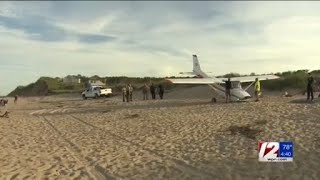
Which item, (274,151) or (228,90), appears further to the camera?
(228,90)

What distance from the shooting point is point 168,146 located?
616 inches

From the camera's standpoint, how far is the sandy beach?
38.9 feet

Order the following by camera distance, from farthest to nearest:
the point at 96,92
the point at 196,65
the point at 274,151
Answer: the point at 96,92 < the point at 196,65 < the point at 274,151

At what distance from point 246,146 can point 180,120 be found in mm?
7341

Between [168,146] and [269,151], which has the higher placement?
[269,151]

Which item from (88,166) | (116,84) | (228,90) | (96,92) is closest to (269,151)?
(88,166)

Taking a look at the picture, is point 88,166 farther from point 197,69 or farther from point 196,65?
point 196,65

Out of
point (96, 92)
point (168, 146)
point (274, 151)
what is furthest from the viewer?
point (96, 92)

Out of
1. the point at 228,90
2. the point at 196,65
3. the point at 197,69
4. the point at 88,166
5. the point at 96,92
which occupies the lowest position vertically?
the point at 88,166

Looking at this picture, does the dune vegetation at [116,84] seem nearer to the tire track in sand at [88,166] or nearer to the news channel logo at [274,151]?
the tire track in sand at [88,166]

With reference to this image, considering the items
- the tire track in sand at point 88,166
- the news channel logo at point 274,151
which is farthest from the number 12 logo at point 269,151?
the tire track in sand at point 88,166

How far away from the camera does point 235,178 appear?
11055 mm

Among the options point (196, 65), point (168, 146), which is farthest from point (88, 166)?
point (196, 65)

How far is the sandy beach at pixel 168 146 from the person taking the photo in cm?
1185
